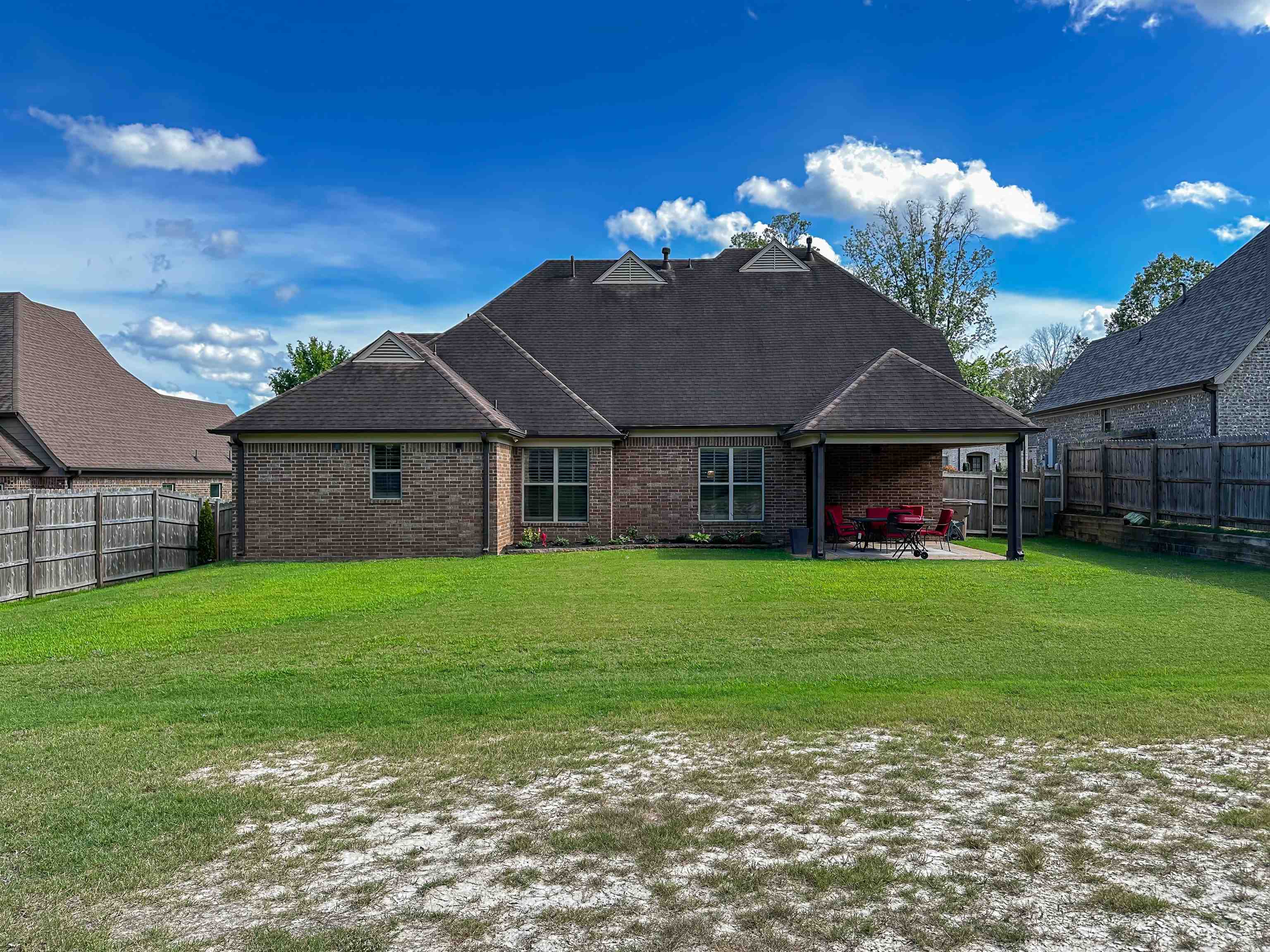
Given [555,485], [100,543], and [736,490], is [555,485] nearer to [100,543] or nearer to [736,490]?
A: [736,490]

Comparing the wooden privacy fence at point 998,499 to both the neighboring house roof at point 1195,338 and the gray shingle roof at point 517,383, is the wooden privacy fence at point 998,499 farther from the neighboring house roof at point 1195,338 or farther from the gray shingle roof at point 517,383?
the gray shingle roof at point 517,383

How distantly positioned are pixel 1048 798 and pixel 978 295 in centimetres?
3840

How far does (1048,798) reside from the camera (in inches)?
176

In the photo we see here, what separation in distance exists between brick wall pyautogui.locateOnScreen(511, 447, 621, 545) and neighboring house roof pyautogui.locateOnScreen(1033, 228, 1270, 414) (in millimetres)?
17131

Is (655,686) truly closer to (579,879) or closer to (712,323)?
(579,879)

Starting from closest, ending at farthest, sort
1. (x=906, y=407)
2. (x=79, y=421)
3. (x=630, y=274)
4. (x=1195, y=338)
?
(x=906, y=407)
(x=630, y=274)
(x=79, y=421)
(x=1195, y=338)

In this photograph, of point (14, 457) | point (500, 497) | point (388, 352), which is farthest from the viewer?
point (14, 457)

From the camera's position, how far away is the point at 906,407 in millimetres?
16828

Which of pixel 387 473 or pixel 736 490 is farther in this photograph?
pixel 736 490

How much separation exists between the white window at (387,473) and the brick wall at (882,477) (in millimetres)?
10275

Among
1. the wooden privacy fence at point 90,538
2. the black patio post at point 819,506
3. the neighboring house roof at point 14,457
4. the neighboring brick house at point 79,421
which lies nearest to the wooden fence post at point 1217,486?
the black patio post at point 819,506

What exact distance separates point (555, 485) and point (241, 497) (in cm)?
692

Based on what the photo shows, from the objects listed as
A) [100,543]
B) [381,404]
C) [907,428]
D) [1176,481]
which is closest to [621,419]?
[381,404]

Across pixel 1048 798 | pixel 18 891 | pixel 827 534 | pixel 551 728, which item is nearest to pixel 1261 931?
pixel 1048 798
